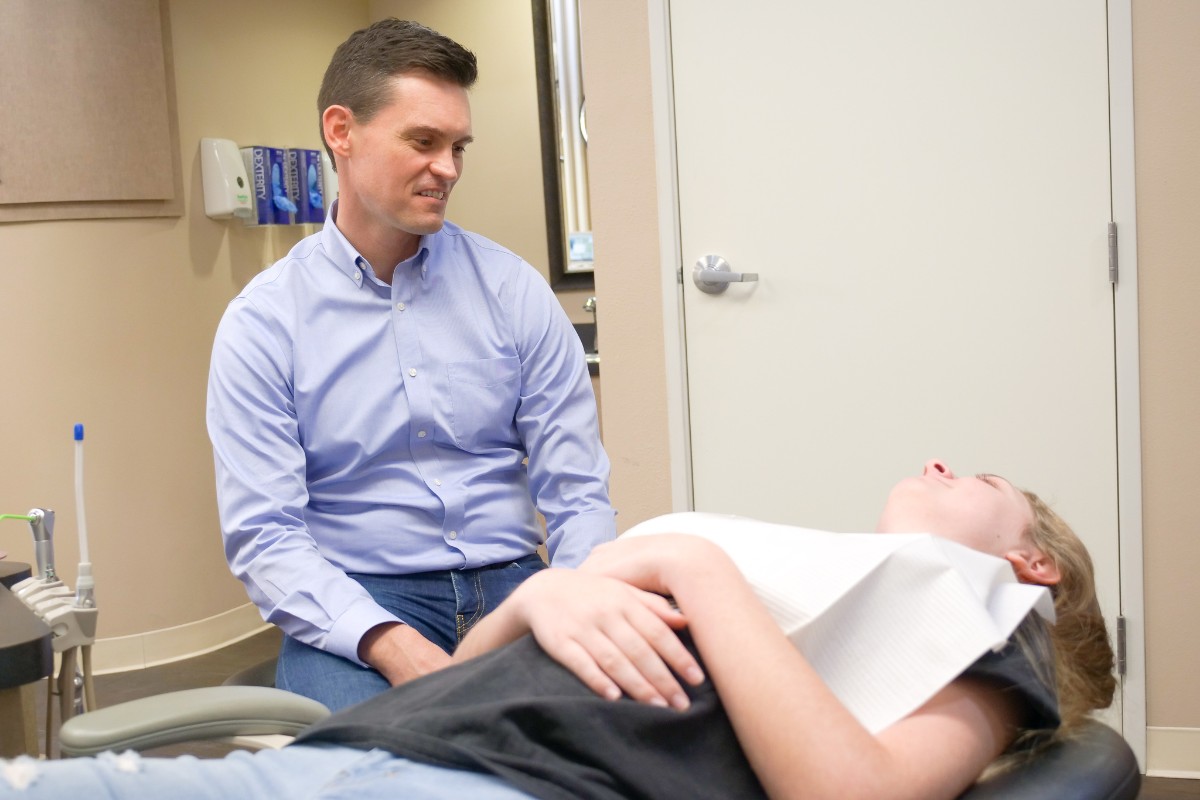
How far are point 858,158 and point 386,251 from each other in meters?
1.20

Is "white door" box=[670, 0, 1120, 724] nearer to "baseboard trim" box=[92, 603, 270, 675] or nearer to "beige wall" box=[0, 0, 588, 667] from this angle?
"beige wall" box=[0, 0, 588, 667]

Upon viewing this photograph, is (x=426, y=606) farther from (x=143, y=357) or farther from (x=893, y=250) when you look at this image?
(x=143, y=357)

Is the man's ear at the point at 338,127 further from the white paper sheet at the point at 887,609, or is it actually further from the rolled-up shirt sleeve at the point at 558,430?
the white paper sheet at the point at 887,609

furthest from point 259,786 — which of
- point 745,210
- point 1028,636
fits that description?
point 745,210

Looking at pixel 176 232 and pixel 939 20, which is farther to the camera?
pixel 176 232

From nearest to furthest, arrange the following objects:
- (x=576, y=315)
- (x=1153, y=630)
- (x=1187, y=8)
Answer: (x=1187, y=8) < (x=1153, y=630) < (x=576, y=315)

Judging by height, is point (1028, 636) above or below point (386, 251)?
below

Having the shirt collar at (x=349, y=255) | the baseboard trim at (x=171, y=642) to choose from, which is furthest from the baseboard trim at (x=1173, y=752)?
the baseboard trim at (x=171, y=642)

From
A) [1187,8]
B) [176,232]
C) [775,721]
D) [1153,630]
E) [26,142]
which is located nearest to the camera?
[775,721]

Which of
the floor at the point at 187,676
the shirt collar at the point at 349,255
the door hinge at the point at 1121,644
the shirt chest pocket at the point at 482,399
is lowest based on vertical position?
the floor at the point at 187,676

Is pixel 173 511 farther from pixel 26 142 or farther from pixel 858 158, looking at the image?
pixel 858 158

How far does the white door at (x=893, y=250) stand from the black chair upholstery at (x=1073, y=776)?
4.93 feet

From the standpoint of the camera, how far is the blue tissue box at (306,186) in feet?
13.2

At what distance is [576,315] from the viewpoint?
13.0 feet
